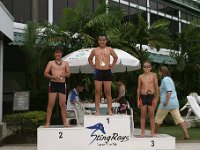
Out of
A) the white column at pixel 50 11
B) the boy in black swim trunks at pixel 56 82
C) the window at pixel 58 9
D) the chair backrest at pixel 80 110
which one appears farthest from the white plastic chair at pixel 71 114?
the window at pixel 58 9

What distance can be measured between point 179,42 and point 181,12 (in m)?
11.8

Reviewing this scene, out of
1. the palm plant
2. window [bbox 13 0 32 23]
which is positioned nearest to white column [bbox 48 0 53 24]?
window [bbox 13 0 32 23]

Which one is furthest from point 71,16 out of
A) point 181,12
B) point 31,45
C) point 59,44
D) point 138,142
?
point 181,12

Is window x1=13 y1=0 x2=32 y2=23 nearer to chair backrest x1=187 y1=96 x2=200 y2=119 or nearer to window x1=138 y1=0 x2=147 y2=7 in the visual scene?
chair backrest x1=187 y1=96 x2=200 y2=119

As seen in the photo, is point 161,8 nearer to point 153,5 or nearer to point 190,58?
point 153,5

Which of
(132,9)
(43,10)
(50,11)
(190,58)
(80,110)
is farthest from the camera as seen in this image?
(132,9)

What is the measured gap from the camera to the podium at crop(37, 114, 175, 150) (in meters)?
8.63

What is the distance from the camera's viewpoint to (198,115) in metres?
15.0

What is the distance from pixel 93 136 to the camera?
28.9ft

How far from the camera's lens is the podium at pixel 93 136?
863 centimetres

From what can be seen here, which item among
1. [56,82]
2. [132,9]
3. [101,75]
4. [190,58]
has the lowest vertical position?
[56,82]

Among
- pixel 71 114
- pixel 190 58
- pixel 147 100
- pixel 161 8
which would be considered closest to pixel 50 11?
pixel 190 58

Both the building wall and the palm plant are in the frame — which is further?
the palm plant

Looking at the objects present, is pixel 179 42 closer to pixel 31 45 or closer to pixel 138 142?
pixel 31 45
